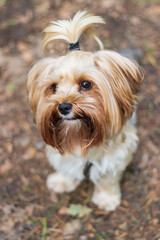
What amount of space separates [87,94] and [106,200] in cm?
156

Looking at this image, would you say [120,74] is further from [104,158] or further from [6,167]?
[6,167]

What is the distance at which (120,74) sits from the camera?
229 cm

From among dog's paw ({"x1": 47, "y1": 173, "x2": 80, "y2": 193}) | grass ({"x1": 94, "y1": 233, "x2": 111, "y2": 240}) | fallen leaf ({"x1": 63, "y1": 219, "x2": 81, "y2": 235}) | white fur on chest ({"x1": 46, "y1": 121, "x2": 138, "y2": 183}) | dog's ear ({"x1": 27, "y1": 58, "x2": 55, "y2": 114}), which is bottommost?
grass ({"x1": 94, "y1": 233, "x2": 111, "y2": 240})

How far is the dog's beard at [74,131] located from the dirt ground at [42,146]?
3.37 feet

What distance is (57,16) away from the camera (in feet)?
17.7

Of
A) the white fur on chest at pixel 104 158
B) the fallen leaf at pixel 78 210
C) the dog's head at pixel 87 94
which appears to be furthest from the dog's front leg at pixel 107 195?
the dog's head at pixel 87 94

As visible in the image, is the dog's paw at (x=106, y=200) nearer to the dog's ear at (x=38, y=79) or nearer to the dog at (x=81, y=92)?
the dog at (x=81, y=92)

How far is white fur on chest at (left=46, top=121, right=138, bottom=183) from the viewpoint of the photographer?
2744mm

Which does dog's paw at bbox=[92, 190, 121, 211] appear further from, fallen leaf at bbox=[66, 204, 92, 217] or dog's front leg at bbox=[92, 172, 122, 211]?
fallen leaf at bbox=[66, 204, 92, 217]

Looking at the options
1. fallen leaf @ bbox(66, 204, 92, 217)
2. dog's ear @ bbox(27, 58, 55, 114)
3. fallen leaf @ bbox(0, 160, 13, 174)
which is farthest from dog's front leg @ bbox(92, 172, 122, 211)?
dog's ear @ bbox(27, 58, 55, 114)

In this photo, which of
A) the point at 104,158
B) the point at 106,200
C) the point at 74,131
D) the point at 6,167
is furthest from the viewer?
the point at 6,167

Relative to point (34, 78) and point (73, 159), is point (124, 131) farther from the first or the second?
point (34, 78)

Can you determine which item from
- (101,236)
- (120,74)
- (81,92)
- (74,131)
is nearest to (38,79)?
(81,92)

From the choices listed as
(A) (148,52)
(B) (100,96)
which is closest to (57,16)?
(A) (148,52)
